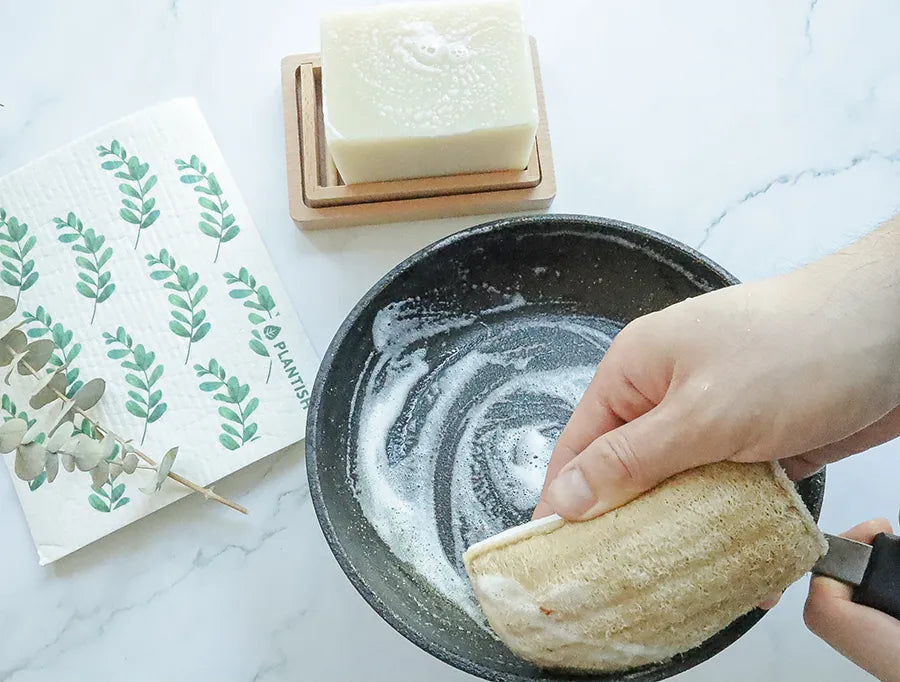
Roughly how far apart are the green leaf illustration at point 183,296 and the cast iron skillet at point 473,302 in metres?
0.14

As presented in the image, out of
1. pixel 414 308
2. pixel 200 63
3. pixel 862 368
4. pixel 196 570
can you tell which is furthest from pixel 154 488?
pixel 862 368

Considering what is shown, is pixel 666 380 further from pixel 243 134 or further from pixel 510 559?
pixel 243 134

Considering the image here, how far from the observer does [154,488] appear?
0.56 meters

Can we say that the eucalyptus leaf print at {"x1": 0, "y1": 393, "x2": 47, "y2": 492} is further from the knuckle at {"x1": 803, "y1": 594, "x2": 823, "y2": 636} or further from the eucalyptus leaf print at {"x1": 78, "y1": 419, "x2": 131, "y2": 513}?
the knuckle at {"x1": 803, "y1": 594, "x2": 823, "y2": 636}

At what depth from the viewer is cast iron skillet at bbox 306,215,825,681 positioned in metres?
0.48

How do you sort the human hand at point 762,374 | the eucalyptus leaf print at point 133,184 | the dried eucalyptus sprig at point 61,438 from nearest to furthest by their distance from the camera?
the human hand at point 762,374, the dried eucalyptus sprig at point 61,438, the eucalyptus leaf print at point 133,184

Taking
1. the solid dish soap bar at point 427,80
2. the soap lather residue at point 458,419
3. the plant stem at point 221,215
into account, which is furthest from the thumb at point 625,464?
the plant stem at point 221,215

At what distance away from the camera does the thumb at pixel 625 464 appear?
16.5 inches

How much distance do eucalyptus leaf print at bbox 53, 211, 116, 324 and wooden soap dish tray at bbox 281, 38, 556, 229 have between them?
0.49ft

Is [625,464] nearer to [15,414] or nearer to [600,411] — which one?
[600,411]

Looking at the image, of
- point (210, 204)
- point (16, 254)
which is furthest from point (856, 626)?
point (16, 254)

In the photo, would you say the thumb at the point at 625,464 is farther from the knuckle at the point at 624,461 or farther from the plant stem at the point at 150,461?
the plant stem at the point at 150,461

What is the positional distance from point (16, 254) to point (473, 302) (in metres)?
0.35

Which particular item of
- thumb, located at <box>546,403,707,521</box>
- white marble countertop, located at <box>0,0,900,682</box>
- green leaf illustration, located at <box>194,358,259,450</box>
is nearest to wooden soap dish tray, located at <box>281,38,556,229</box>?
white marble countertop, located at <box>0,0,900,682</box>
